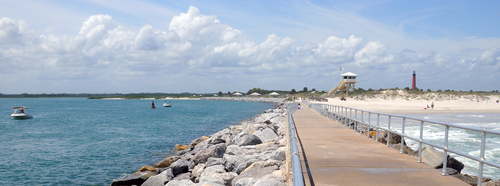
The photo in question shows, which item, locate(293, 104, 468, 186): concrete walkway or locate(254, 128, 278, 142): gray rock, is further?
locate(254, 128, 278, 142): gray rock

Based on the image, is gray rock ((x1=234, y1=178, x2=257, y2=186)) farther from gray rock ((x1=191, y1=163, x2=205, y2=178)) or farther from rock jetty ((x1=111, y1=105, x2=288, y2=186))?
gray rock ((x1=191, y1=163, x2=205, y2=178))

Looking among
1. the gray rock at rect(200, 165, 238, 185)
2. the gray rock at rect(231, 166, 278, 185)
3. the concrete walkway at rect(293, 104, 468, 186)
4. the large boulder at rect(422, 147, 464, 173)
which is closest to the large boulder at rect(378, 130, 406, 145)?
the concrete walkway at rect(293, 104, 468, 186)

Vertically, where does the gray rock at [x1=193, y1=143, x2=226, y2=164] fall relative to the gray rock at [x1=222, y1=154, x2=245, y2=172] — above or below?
below

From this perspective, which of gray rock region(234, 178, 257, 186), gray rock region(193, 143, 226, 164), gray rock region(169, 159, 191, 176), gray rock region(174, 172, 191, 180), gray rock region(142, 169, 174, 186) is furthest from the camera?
gray rock region(193, 143, 226, 164)

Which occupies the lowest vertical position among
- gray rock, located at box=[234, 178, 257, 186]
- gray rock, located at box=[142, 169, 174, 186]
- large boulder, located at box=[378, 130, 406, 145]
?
gray rock, located at box=[142, 169, 174, 186]

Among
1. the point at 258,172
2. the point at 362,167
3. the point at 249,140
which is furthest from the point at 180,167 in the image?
the point at 362,167

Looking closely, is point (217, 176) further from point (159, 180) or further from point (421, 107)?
point (421, 107)

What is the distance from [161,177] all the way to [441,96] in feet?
213

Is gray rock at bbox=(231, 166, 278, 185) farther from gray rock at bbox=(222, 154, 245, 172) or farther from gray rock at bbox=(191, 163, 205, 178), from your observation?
gray rock at bbox=(191, 163, 205, 178)

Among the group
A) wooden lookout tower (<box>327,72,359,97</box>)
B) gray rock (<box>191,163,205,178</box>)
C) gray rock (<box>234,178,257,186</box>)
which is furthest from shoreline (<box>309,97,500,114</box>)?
gray rock (<box>234,178,257,186</box>)

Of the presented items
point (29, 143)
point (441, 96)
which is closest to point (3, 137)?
point (29, 143)

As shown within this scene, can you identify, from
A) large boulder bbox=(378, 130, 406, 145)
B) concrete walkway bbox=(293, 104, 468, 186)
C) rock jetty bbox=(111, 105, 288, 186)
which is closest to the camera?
concrete walkway bbox=(293, 104, 468, 186)

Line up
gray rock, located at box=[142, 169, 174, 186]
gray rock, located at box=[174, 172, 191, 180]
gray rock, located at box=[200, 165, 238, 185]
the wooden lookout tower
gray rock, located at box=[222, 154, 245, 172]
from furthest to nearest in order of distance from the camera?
1. the wooden lookout tower
2. gray rock, located at box=[174, 172, 191, 180]
3. gray rock, located at box=[142, 169, 174, 186]
4. gray rock, located at box=[222, 154, 245, 172]
5. gray rock, located at box=[200, 165, 238, 185]

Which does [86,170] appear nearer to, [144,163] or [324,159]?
[144,163]
